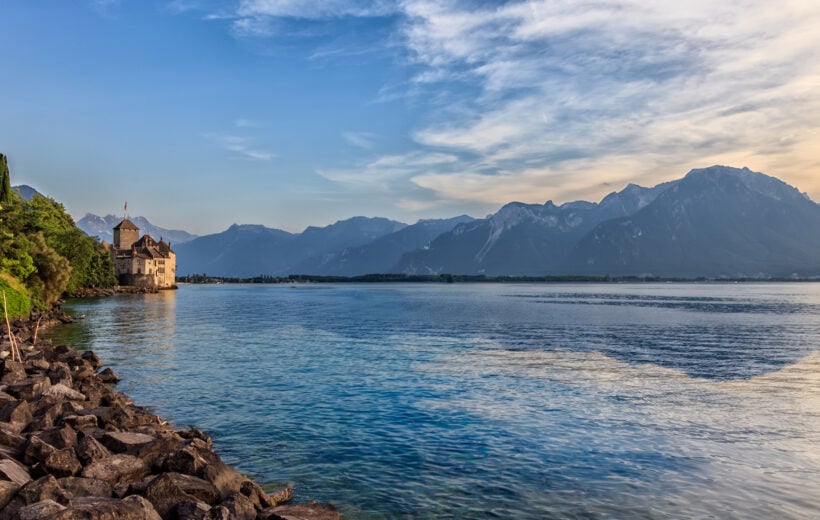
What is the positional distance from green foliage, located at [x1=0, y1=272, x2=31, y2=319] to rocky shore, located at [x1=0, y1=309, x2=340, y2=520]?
5025cm

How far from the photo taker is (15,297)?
66.6 metres

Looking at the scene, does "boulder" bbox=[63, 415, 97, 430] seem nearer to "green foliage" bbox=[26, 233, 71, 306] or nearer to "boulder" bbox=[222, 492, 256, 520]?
"boulder" bbox=[222, 492, 256, 520]

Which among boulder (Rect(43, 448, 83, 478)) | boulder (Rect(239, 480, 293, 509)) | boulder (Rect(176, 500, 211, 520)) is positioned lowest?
boulder (Rect(239, 480, 293, 509))

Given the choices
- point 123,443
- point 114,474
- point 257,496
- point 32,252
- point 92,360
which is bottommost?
point 92,360

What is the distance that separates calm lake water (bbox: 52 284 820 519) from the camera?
17.1 meters

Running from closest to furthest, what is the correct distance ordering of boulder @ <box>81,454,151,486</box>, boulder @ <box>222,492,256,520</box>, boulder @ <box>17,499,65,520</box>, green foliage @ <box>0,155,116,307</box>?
boulder @ <box>17,499,65,520</box> → boulder @ <box>222,492,256,520</box> → boulder @ <box>81,454,151,486</box> → green foliage @ <box>0,155,116,307</box>

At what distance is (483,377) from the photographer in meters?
36.5

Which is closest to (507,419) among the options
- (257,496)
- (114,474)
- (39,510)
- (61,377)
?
(257,496)

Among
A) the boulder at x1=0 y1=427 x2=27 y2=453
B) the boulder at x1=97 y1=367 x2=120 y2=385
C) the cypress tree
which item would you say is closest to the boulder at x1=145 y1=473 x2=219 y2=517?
the boulder at x1=0 y1=427 x2=27 y2=453

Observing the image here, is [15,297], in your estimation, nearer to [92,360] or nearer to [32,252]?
[32,252]

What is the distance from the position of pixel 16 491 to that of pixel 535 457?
15.8 metres

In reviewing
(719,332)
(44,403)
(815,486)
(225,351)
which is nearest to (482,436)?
(815,486)

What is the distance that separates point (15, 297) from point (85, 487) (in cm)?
6559

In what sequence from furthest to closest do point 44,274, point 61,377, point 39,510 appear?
point 44,274 < point 61,377 < point 39,510
